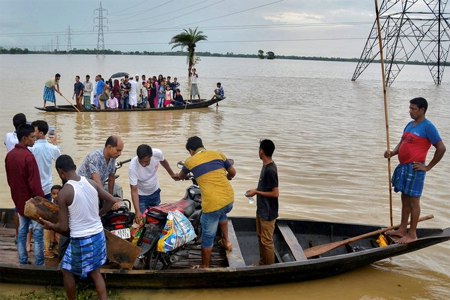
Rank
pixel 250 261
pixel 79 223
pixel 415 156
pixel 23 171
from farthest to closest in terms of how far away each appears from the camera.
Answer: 1. pixel 250 261
2. pixel 415 156
3. pixel 23 171
4. pixel 79 223

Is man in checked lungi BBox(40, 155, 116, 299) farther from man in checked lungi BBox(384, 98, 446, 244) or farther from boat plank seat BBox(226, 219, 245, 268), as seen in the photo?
man in checked lungi BBox(384, 98, 446, 244)

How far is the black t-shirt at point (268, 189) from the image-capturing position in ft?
16.4

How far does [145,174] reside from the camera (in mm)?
5605

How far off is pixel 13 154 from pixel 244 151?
895 centimetres

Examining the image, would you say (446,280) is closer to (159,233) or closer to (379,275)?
(379,275)

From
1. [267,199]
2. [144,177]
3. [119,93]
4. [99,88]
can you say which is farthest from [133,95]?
[267,199]

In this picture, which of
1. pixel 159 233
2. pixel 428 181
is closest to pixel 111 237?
pixel 159 233

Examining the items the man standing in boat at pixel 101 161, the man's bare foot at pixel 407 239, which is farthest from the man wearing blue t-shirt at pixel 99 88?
the man's bare foot at pixel 407 239

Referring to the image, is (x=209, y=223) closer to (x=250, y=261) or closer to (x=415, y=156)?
(x=250, y=261)

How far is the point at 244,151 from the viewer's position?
13148 millimetres

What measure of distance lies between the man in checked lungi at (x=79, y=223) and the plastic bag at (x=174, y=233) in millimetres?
732

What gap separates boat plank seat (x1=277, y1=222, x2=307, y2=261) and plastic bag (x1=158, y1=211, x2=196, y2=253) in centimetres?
144

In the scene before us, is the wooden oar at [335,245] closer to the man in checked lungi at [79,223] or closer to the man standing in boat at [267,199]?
the man standing in boat at [267,199]

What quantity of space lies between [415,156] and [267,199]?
6.35ft
